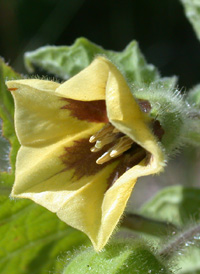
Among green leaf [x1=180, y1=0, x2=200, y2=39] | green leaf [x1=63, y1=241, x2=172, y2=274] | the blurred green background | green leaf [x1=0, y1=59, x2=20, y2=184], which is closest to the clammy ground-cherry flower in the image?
green leaf [x1=63, y1=241, x2=172, y2=274]

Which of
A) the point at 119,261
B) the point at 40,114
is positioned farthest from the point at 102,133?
the point at 119,261

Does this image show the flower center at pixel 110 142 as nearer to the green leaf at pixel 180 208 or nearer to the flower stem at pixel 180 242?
the flower stem at pixel 180 242

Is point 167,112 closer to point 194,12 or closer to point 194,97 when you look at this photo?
point 194,97

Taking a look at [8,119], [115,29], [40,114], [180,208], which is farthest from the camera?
[115,29]

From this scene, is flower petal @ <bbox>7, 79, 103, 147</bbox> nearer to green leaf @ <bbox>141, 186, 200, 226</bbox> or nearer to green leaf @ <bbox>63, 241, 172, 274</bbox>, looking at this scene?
green leaf @ <bbox>63, 241, 172, 274</bbox>

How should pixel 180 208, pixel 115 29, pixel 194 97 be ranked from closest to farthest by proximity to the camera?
pixel 194 97 < pixel 180 208 < pixel 115 29

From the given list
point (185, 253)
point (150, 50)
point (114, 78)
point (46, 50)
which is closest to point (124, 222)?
point (185, 253)

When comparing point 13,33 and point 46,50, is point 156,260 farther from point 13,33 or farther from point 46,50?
point 13,33
